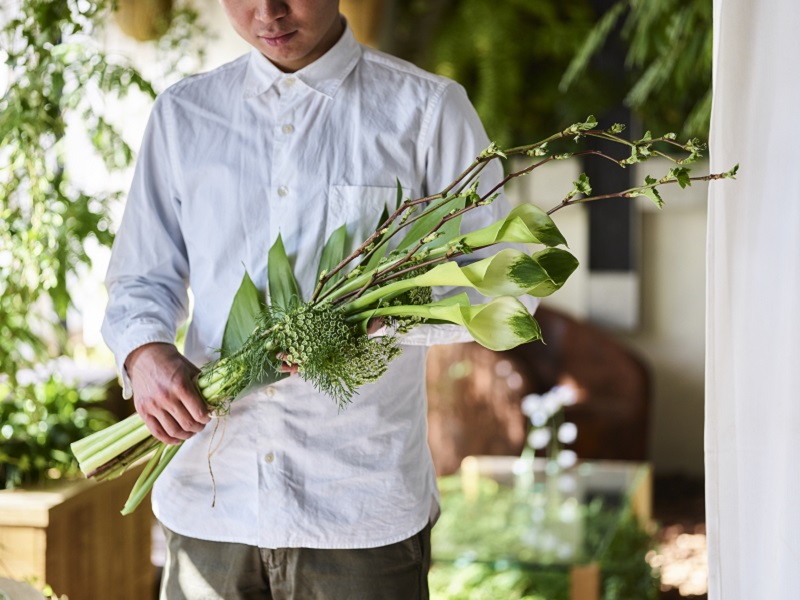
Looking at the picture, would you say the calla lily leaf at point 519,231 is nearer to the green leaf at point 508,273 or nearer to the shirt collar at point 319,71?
the green leaf at point 508,273

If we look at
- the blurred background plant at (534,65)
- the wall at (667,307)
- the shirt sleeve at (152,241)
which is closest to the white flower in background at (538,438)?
the wall at (667,307)

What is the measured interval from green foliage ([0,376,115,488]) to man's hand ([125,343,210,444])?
0.93m

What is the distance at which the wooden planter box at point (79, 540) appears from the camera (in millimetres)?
2002

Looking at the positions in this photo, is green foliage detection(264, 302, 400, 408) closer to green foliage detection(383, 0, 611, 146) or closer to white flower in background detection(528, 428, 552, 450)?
white flower in background detection(528, 428, 552, 450)

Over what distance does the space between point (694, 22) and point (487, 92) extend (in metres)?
2.59

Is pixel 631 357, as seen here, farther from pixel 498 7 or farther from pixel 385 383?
pixel 385 383

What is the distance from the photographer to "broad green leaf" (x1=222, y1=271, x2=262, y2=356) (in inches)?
52.9

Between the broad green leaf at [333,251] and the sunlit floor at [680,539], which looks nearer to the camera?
the broad green leaf at [333,251]

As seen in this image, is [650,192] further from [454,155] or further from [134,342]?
[134,342]

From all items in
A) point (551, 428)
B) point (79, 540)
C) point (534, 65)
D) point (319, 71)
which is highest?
point (534, 65)

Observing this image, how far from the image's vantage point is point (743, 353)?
118 centimetres

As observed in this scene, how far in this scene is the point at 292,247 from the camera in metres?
1.38

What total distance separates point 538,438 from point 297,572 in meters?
2.84

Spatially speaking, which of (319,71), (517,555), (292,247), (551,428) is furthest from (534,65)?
(292,247)
